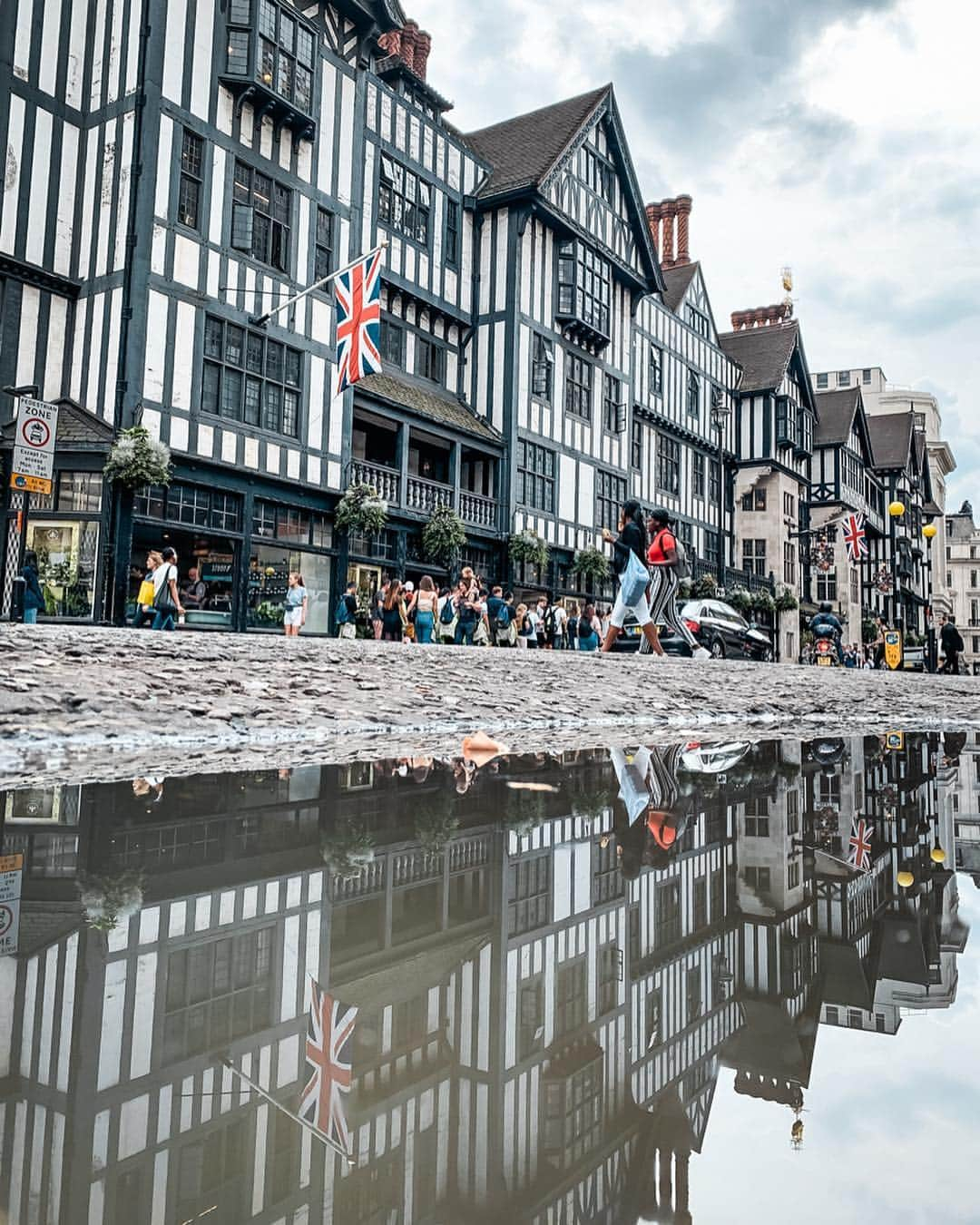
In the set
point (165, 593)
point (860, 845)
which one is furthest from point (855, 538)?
point (860, 845)

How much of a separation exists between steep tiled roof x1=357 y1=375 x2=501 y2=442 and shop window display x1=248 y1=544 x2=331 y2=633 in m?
4.88

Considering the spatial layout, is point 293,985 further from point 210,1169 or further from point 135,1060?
point 210,1169

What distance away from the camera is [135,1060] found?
156 centimetres

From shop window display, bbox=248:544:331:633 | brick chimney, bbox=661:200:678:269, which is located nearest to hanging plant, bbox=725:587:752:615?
brick chimney, bbox=661:200:678:269

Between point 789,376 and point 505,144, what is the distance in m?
24.1

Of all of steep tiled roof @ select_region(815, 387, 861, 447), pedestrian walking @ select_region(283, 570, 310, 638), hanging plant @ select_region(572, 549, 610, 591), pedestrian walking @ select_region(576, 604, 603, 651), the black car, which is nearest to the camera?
pedestrian walking @ select_region(283, 570, 310, 638)

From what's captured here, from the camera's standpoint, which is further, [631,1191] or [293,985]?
[293,985]

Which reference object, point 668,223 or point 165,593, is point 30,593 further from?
point 668,223

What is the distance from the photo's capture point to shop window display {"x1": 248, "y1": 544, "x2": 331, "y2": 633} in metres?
21.4

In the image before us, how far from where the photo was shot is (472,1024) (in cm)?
176

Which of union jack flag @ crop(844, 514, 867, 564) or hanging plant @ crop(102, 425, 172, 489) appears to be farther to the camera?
union jack flag @ crop(844, 514, 867, 564)

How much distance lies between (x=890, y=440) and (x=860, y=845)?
239 feet

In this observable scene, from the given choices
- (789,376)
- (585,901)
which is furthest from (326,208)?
(789,376)

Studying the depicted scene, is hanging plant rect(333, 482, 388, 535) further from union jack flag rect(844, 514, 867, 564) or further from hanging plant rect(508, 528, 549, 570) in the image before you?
union jack flag rect(844, 514, 867, 564)
